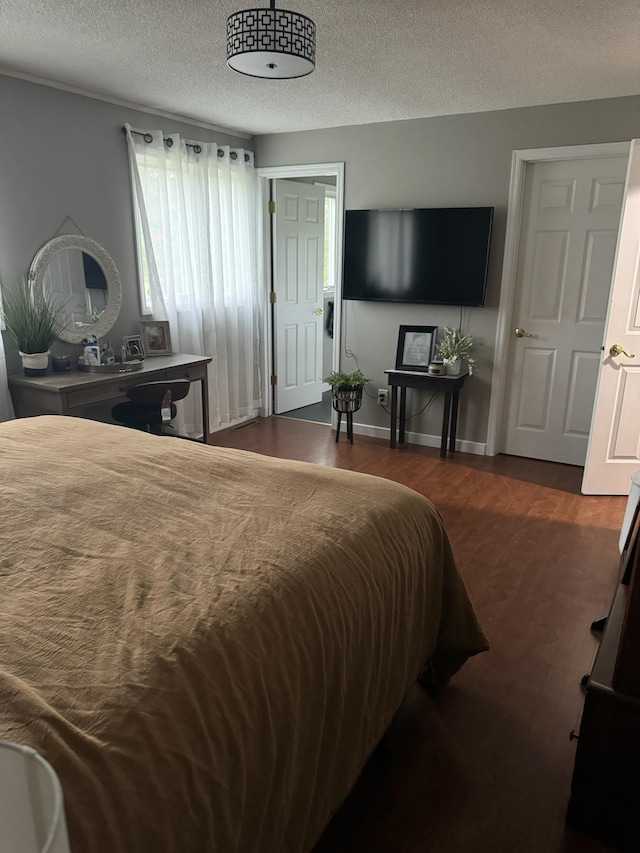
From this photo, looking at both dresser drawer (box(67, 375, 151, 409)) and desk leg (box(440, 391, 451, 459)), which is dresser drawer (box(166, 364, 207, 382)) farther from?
desk leg (box(440, 391, 451, 459))

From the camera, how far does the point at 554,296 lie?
14.2 feet

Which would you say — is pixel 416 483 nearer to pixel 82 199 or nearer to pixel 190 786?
pixel 82 199

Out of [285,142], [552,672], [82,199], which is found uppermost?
[285,142]

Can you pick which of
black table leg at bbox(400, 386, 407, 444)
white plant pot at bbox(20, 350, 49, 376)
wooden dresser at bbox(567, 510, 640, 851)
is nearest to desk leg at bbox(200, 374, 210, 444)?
white plant pot at bbox(20, 350, 49, 376)

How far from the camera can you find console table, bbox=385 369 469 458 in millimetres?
4477

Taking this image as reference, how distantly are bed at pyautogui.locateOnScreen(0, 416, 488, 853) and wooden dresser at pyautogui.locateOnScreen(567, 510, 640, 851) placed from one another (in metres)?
0.47

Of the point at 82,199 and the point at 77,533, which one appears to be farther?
the point at 82,199

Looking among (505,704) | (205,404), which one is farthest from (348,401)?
(505,704)

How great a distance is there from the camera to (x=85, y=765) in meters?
0.89

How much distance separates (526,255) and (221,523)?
3.56 m

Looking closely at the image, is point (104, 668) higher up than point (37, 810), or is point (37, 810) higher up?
point (37, 810)

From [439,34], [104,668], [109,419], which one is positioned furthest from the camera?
[109,419]

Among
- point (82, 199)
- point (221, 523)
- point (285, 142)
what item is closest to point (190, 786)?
point (221, 523)

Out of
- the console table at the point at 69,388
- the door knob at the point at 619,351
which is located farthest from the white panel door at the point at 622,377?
the console table at the point at 69,388
